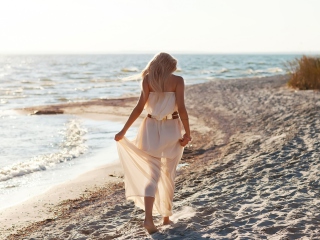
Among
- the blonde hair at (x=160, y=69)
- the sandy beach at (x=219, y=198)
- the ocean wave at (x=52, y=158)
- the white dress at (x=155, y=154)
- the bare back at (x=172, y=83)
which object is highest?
the blonde hair at (x=160, y=69)

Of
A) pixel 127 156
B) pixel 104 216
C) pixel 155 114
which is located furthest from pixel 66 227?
pixel 155 114

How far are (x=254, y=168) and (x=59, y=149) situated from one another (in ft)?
15.4

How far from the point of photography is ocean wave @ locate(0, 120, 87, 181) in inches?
327

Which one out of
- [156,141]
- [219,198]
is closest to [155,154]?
[156,141]

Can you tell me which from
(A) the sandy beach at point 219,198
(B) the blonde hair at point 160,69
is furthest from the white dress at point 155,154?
(A) the sandy beach at point 219,198

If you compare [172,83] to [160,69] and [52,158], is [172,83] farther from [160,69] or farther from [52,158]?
[52,158]

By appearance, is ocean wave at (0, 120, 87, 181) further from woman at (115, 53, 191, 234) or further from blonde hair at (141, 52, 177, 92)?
blonde hair at (141, 52, 177, 92)

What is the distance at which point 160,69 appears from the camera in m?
4.60

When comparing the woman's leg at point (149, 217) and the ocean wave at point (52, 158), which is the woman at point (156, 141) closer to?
the woman's leg at point (149, 217)

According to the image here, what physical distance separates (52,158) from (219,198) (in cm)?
440

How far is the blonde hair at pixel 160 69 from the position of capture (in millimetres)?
4590

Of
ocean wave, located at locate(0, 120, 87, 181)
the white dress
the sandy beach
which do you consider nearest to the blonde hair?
the white dress

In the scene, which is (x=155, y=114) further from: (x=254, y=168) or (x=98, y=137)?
(x=98, y=137)

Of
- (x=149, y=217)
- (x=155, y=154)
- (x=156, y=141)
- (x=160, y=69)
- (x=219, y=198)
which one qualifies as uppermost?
(x=160, y=69)
